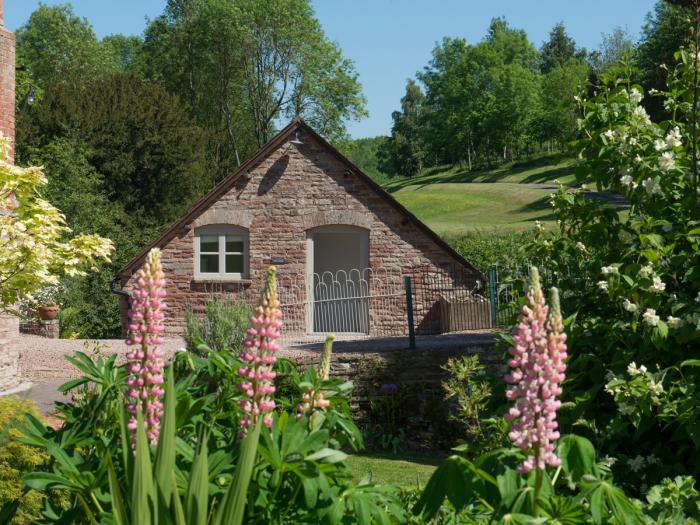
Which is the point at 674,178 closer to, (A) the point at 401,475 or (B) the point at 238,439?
(B) the point at 238,439

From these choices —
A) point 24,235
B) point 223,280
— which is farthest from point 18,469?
point 223,280

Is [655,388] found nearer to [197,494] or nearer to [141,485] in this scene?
[197,494]

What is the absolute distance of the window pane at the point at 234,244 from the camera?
68.1ft

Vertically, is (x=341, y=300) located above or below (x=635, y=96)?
below

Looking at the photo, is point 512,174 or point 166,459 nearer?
point 166,459

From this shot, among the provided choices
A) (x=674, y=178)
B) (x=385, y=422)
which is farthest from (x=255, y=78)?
(x=674, y=178)

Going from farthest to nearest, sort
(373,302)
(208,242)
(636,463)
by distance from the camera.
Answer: (208,242) < (373,302) < (636,463)

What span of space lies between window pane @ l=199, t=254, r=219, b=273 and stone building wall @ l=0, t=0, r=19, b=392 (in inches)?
267

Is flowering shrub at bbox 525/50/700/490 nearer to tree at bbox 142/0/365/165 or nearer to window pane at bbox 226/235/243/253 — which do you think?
window pane at bbox 226/235/243/253

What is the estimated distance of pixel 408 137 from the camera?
270 ft

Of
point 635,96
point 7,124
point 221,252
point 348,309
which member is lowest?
point 348,309

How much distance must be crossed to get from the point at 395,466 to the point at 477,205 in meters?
40.8

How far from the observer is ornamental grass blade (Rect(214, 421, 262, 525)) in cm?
227

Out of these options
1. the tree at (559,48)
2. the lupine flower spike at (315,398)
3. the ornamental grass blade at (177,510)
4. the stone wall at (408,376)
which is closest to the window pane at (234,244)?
the stone wall at (408,376)
